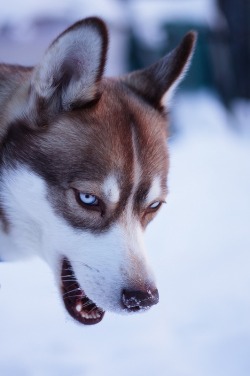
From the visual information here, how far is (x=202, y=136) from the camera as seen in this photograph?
260 inches

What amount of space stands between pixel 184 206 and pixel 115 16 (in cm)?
349

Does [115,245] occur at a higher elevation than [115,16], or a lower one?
lower

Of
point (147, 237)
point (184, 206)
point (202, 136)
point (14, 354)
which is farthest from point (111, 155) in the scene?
point (202, 136)

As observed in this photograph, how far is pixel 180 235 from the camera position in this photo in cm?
371

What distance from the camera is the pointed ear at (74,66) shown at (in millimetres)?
1868

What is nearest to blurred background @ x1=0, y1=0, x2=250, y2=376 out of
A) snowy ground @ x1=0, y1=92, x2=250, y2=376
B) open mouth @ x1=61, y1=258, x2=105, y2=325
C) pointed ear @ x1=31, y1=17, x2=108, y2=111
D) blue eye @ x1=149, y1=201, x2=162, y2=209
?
snowy ground @ x1=0, y1=92, x2=250, y2=376

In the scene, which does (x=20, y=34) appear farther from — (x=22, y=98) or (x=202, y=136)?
(x=22, y=98)

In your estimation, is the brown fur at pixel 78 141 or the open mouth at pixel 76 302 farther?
the open mouth at pixel 76 302

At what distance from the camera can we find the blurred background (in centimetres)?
215

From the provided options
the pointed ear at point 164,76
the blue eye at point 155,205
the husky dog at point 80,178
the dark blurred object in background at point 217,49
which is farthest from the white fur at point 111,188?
the dark blurred object in background at point 217,49

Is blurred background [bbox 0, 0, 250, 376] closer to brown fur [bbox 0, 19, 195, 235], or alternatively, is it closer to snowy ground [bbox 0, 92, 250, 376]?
snowy ground [bbox 0, 92, 250, 376]

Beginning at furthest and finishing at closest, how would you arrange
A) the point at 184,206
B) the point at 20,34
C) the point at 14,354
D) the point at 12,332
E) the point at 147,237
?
the point at 20,34 < the point at 184,206 < the point at 147,237 < the point at 12,332 < the point at 14,354

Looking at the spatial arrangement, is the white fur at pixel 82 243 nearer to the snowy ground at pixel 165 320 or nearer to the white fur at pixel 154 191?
the white fur at pixel 154 191

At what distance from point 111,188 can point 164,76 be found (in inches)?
28.6
